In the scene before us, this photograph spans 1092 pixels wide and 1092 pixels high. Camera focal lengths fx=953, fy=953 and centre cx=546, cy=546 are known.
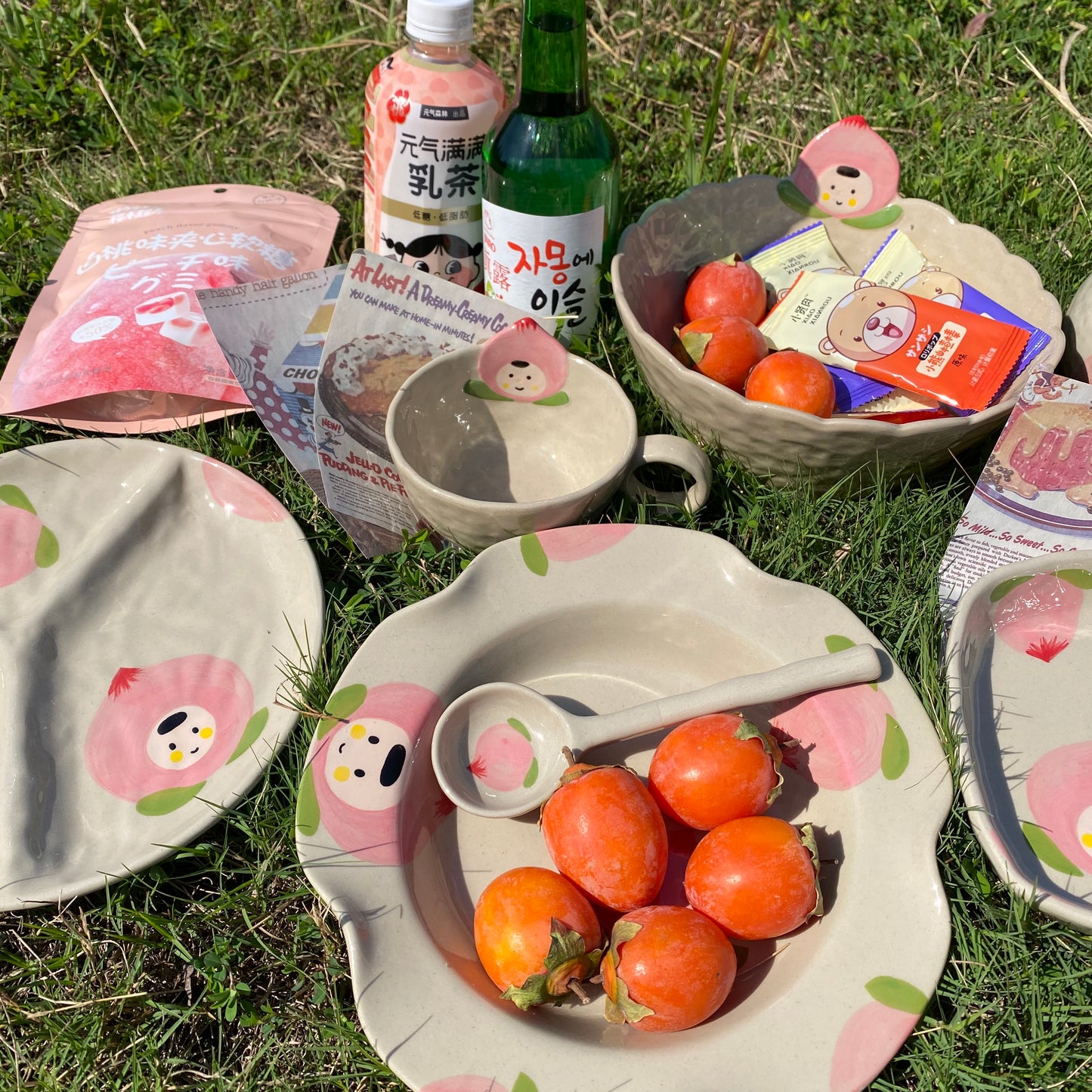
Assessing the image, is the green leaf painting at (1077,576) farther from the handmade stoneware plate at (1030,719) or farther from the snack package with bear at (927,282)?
the snack package with bear at (927,282)

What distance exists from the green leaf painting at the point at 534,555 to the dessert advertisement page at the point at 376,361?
0.86 ft

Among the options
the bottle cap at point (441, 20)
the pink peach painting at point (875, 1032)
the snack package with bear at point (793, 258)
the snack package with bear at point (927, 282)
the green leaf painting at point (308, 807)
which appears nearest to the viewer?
the pink peach painting at point (875, 1032)

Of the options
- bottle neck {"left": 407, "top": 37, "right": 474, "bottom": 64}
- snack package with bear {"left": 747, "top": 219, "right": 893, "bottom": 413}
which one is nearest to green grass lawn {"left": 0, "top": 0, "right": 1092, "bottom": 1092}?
snack package with bear {"left": 747, "top": 219, "right": 893, "bottom": 413}

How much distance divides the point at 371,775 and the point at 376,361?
66 centimetres

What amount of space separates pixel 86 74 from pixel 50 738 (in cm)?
160

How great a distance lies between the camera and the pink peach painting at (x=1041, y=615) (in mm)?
1183

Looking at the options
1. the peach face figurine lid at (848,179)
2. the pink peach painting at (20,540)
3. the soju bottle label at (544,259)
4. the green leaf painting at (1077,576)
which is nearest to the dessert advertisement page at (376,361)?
the soju bottle label at (544,259)

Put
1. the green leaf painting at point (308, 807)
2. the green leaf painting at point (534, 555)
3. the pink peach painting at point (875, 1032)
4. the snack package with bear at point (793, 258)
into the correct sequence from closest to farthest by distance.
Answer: the pink peach painting at point (875, 1032)
the green leaf painting at point (308, 807)
the green leaf painting at point (534, 555)
the snack package with bear at point (793, 258)

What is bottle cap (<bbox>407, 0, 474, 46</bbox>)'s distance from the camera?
127cm

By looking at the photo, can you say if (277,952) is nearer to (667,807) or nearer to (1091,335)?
(667,807)

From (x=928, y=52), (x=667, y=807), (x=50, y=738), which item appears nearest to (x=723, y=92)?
(x=928, y=52)

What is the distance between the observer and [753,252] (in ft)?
5.21

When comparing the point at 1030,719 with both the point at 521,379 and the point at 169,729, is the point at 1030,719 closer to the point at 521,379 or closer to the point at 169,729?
the point at 521,379

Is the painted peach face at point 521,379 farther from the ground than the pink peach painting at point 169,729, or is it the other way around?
the painted peach face at point 521,379
